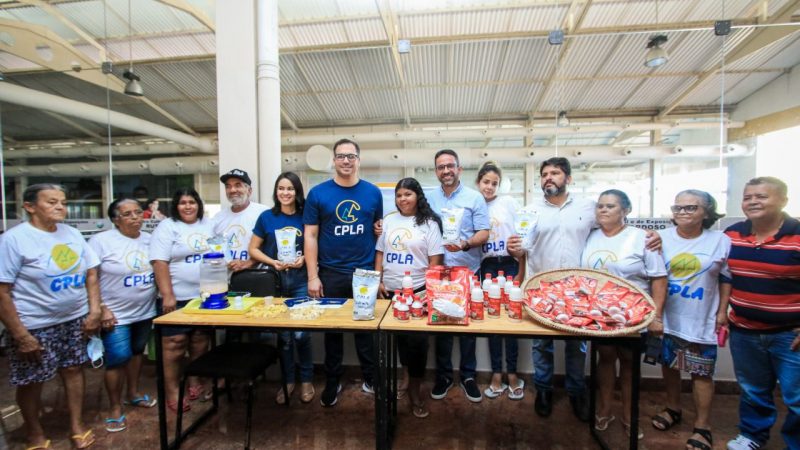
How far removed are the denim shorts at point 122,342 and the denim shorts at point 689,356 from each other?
11.8ft

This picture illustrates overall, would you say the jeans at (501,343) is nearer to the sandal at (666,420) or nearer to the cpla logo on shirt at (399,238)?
the cpla logo on shirt at (399,238)

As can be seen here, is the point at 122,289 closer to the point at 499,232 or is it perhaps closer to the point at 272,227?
the point at 272,227

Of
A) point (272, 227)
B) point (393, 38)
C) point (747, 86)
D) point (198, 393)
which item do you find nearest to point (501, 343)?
point (272, 227)

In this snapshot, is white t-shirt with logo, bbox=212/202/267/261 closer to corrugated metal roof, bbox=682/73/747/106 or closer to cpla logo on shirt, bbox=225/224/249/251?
cpla logo on shirt, bbox=225/224/249/251

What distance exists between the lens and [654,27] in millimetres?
4344

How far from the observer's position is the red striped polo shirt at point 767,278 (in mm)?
1564

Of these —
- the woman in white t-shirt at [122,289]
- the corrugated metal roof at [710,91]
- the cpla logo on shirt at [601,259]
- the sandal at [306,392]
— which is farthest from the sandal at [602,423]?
the corrugated metal roof at [710,91]

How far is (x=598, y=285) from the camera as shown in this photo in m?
1.62

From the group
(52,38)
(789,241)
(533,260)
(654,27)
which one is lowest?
(533,260)

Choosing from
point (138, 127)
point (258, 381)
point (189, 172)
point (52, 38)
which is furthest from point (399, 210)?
point (189, 172)

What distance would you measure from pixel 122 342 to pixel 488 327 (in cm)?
241

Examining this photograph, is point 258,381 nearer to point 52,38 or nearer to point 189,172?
point 52,38

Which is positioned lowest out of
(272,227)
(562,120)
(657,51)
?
(272,227)

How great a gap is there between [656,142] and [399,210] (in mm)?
7308
